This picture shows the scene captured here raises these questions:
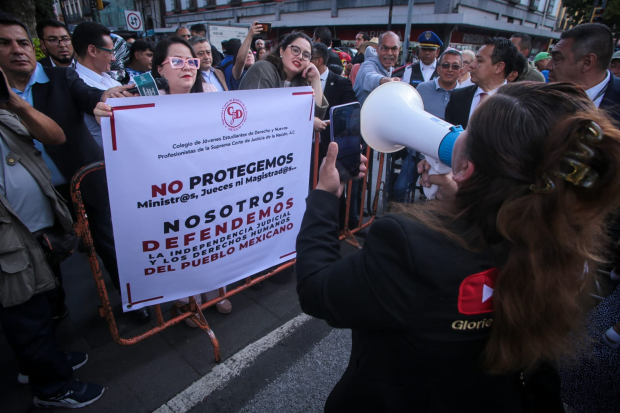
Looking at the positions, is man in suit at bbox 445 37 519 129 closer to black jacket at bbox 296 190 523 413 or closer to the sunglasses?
the sunglasses

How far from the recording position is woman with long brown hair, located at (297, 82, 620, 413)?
2.47 feet

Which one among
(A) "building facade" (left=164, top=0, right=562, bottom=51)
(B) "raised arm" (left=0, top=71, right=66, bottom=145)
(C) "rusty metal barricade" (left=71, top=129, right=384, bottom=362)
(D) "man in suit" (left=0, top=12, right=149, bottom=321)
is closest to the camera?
(B) "raised arm" (left=0, top=71, right=66, bottom=145)

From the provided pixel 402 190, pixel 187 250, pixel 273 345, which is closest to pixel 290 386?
pixel 273 345

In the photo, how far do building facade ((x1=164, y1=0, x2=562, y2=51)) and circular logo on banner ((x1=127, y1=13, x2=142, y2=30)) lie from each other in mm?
16358

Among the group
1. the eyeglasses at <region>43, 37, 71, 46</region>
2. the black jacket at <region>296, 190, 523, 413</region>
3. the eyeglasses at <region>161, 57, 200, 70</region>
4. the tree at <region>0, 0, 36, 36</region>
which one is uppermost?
the tree at <region>0, 0, 36, 36</region>

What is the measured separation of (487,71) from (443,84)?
0.88 m

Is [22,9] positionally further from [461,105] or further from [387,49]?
[461,105]

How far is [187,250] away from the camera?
6.95ft

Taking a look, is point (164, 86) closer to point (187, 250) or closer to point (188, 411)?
point (187, 250)

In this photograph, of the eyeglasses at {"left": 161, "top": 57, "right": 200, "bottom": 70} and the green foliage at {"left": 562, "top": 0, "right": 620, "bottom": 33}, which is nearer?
the eyeglasses at {"left": 161, "top": 57, "right": 200, "bottom": 70}

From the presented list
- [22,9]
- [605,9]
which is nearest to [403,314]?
[22,9]

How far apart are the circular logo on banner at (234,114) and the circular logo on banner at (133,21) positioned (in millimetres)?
16341

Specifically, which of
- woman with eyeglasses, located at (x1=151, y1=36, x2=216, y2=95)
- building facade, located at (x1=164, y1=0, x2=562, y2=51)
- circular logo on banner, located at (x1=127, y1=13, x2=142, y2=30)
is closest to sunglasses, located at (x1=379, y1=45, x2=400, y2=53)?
woman with eyeglasses, located at (x1=151, y1=36, x2=216, y2=95)

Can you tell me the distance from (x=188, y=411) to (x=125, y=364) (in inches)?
24.3
